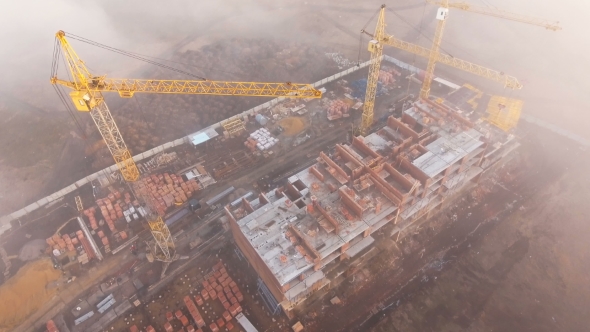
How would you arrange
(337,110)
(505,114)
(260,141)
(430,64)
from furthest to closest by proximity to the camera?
(337,110)
(430,64)
(260,141)
(505,114)

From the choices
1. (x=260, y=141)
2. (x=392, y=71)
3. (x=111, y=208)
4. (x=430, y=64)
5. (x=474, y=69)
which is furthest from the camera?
(x=392, y=71)

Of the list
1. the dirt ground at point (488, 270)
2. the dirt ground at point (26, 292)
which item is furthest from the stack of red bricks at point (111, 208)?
the dirt ground at point (488, 270)

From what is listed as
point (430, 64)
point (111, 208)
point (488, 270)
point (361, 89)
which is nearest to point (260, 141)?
point (361, 89)

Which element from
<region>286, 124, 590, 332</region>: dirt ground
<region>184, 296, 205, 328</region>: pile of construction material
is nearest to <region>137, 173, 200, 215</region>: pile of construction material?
<region>184, 296, 205, 328</region>: pile of construction material

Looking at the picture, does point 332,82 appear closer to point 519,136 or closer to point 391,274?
point 519,136

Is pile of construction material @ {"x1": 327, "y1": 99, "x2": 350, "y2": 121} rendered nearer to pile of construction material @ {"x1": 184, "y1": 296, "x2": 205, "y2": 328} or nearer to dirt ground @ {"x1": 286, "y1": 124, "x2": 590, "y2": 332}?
dirt ground @ {"x1": 286, "y1": 124, "x2": 590, "y2": 332}

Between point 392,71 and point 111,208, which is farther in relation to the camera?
point 392,71

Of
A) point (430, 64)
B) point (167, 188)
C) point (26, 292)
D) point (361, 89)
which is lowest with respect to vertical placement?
point (26, 292)

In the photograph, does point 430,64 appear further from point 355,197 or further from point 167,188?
point 167,188

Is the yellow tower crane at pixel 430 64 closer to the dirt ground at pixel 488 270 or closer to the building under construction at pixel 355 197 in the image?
the building under construction at pixel 355 197
